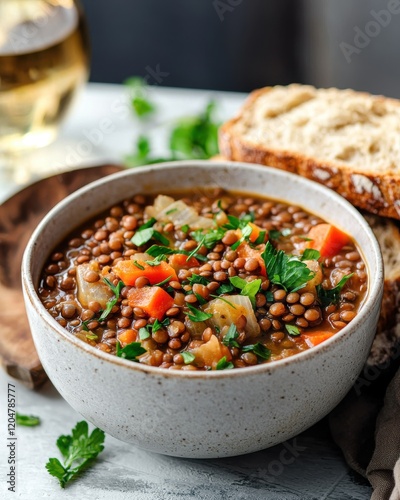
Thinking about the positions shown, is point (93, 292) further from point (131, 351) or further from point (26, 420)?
point (26, 420)

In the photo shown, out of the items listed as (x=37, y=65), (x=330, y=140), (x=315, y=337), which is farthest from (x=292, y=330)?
(x=37, y=65)

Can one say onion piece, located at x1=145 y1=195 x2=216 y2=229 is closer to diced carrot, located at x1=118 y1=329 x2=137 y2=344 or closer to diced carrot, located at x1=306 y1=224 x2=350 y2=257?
diced carrot, located at x1=306 y1=224 x2=350 y2=257

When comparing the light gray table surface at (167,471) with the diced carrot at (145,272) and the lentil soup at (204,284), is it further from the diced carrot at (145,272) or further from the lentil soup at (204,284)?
the diced carrot at (145,272)

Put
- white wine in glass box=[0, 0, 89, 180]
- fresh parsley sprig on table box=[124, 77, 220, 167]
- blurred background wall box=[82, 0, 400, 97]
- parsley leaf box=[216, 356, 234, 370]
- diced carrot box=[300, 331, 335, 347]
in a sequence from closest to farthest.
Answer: parsley leaf box=[216, 356, 234, 370] → diced carrot box=[300, 331, 335, 347] → white wine in glass box=[0, 0, 89, 180] → fresh parsley sprig on table box=[124, 77, 220, 167] → blurred background wall box=[82, 0, 400, 97]

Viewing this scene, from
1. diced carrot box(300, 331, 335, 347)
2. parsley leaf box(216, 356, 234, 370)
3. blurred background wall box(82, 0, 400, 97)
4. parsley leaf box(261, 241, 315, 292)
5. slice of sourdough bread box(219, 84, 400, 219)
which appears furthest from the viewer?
blurred background wall box(82, 0, 400, 97)

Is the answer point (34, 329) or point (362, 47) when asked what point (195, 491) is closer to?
point (34, 329)

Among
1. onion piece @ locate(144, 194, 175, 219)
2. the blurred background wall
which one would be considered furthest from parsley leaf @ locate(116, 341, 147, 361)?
the blurred background wall

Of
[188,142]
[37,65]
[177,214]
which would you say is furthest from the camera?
[188,142]
